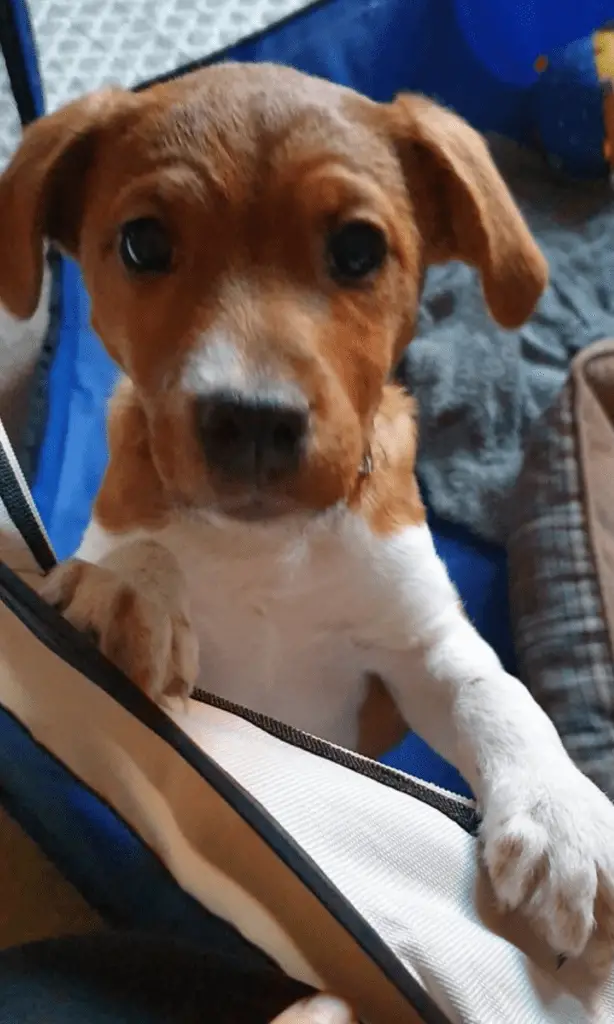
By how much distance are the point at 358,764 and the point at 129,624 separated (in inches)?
13.3

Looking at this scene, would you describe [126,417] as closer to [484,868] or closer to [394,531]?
[394,531]

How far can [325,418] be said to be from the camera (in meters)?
1.32

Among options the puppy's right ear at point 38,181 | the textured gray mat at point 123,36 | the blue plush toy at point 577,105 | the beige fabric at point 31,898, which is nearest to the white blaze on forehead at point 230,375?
the puppy's right ear at point 38,181

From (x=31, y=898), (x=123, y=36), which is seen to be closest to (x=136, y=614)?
(x=31, y=898)

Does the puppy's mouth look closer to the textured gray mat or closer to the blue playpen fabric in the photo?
the blue playpen fabric

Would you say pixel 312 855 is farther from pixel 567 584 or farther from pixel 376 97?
pixel 376 97

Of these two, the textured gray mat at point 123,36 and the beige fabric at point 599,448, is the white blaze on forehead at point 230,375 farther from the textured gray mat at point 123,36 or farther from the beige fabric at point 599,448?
the textured gray mat at point 123,36

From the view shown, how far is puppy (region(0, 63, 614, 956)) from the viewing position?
1.32 m

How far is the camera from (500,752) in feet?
5.02

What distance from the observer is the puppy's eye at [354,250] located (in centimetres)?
143

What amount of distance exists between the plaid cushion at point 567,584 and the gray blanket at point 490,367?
0.69 feet

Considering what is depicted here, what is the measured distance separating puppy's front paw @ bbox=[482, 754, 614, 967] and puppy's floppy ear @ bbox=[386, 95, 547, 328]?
70cm

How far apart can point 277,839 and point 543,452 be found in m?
1.55

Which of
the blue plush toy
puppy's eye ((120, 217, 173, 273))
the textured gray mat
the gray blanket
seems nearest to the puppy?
puppy's eye ((120, 217, 173, 273))
